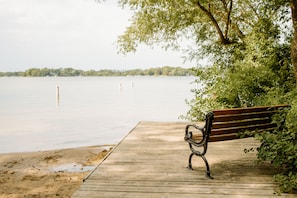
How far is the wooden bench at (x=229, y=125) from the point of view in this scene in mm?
4621

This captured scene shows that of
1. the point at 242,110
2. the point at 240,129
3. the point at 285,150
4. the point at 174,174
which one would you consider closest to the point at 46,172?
the point at 174,174

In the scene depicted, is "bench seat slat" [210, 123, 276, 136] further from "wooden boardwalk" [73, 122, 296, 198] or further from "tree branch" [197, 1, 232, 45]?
"tree branch" [197, 1, 232, 45]

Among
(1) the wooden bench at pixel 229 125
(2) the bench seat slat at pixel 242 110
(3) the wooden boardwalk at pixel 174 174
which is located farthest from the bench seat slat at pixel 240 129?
(3) the wooden boardwalk at pixel 174 174

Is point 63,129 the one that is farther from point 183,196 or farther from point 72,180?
point 183,196

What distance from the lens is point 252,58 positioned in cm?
998

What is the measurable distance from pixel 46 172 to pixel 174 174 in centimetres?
467

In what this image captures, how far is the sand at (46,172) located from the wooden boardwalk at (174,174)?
57.6 inches

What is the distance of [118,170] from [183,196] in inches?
53.8

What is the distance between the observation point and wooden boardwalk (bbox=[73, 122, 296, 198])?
4070 mm

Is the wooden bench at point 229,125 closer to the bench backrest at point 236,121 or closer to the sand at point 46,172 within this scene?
the bench backrest at point 236,121

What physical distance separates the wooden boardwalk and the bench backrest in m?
0.54

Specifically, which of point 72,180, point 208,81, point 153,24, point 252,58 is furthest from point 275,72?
point 72,180

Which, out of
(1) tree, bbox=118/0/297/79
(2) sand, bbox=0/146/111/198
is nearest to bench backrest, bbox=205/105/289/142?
(2) sand, bbox=0/146/111/198

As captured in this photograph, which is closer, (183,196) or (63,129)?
(183,196)
